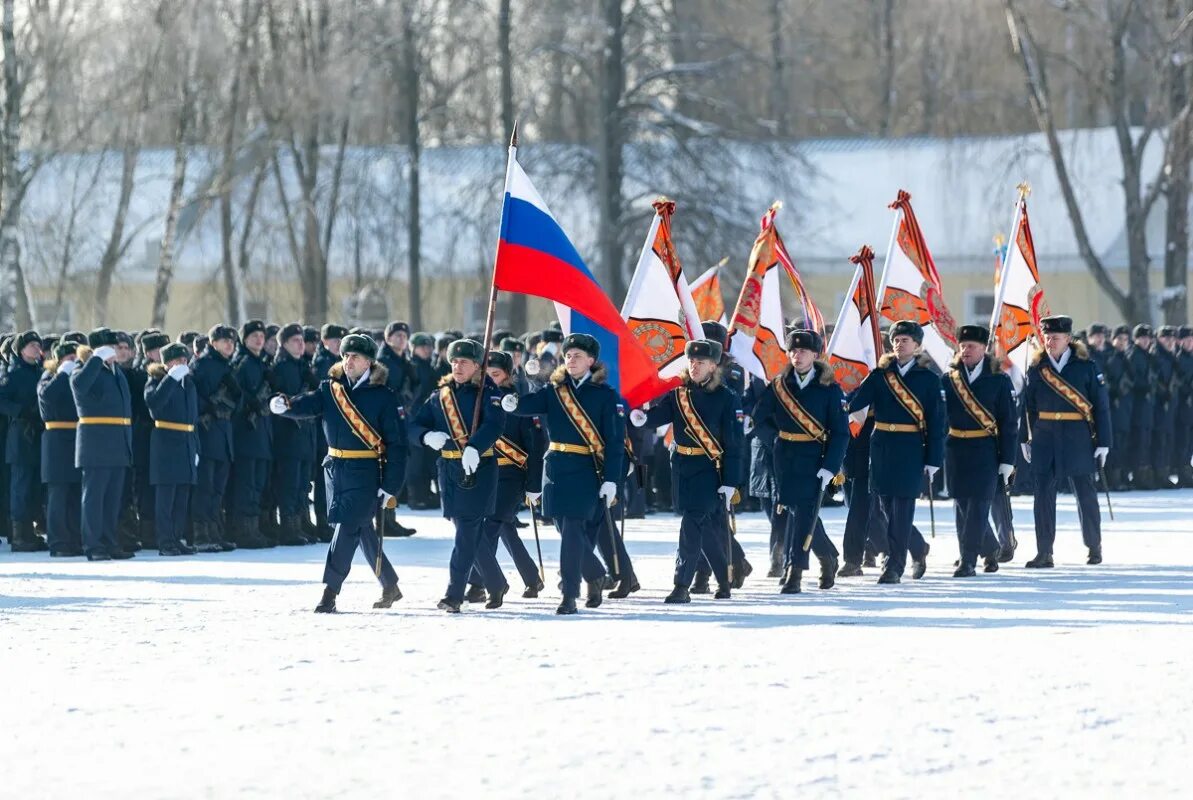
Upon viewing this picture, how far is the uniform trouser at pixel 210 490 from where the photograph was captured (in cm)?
1831

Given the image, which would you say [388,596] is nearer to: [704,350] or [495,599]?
[495,599]

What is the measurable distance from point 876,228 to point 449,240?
10.3 metres

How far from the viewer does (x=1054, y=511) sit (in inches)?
632

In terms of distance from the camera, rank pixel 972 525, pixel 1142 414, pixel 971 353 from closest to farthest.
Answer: pixel 972 525
pixel 971 353
pixel 1142 414

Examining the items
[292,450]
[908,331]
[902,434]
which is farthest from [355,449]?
[292,450]

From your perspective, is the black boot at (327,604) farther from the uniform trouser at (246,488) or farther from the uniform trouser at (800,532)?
the uniform trouser at (246,488)

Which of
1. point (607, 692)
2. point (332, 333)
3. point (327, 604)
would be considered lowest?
point (607, 692)

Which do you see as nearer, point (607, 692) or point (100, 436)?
point (607, 692)

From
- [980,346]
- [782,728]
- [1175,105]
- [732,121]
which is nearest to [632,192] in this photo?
[732,121]

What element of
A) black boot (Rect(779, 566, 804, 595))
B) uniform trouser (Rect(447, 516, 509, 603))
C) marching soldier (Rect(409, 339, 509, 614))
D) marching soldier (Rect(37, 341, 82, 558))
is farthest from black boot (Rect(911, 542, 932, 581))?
marching soldier (Rect(37, 341, 82, 558))

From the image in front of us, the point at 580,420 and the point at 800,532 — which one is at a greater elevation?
the point at 580,420

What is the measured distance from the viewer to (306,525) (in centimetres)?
1922

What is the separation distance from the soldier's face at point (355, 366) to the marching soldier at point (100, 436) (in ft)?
15.0

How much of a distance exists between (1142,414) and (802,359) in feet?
41.7
